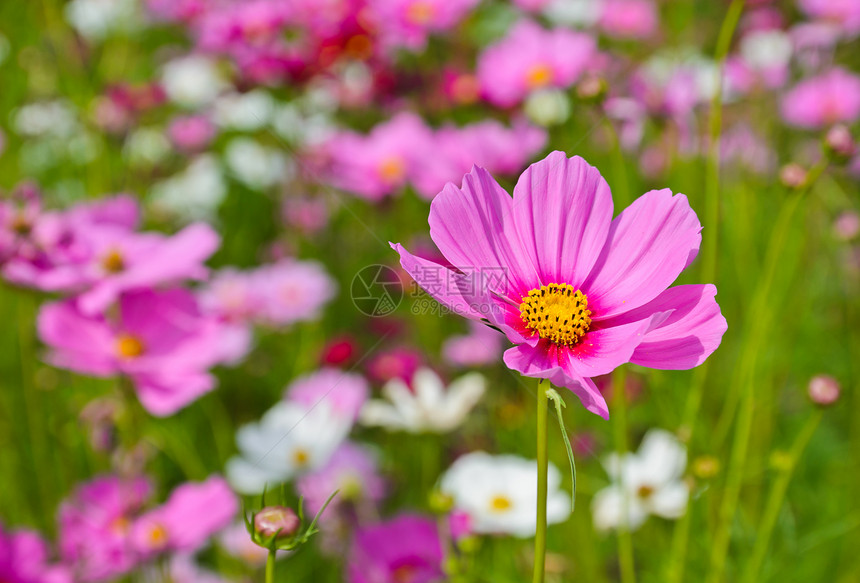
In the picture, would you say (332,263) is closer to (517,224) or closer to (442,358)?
→ (442,358)

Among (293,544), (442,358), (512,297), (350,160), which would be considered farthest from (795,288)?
(293,544)

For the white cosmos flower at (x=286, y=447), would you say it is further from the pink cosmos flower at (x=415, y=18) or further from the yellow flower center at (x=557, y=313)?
the pink cosmos flower at (x=415, y=18)

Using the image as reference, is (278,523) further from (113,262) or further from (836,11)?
(836,11)

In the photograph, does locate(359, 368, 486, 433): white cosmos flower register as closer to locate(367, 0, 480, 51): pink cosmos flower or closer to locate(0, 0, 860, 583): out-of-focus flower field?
locate(0, 0, 860, 583): out-of-focus flower field

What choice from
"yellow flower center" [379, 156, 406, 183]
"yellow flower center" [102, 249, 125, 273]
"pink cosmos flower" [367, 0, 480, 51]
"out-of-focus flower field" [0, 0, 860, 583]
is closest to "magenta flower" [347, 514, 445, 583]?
"out-of-focus flower field" [0, 0, 860, 583]

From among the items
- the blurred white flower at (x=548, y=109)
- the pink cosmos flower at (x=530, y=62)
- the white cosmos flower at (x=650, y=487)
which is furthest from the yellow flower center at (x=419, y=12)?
the white cosmos flower at (x=650, y=487)

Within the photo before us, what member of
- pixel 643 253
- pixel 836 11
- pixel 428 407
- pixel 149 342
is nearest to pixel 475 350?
pixel 428 407

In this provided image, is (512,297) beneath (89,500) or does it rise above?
above
